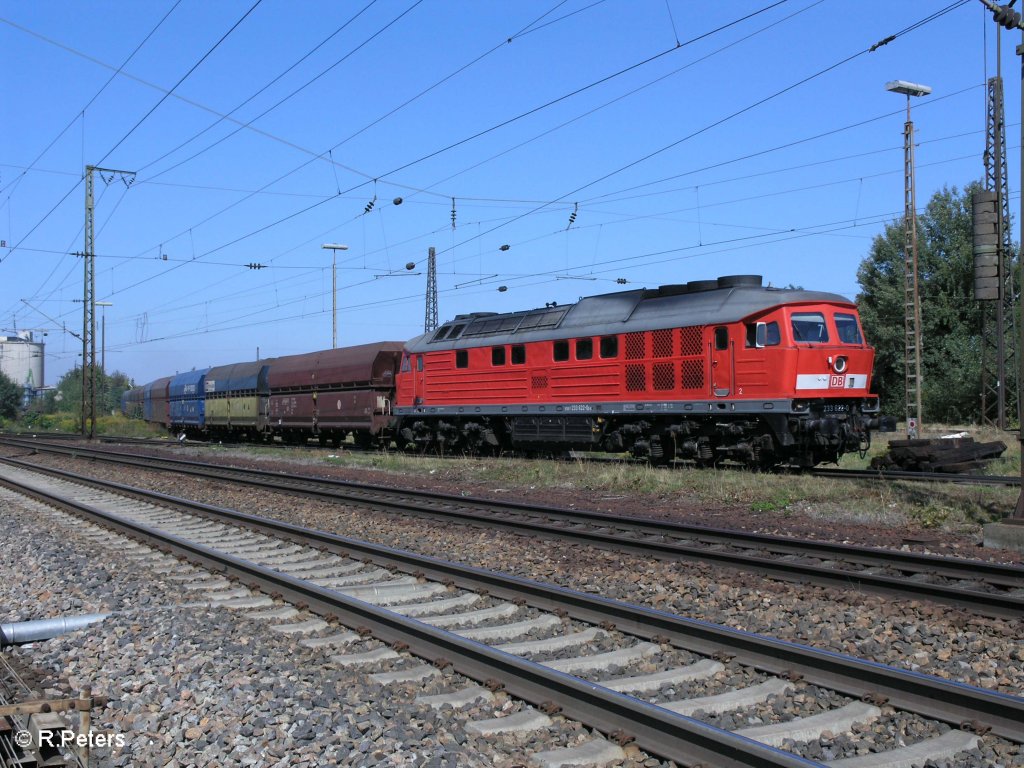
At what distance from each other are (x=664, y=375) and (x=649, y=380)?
1.39 feet

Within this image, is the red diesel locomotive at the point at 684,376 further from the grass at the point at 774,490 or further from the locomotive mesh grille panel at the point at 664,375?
the grass at the point at 774,490

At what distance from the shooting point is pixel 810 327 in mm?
16766

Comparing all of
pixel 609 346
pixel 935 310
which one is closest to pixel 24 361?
pixel 935 310

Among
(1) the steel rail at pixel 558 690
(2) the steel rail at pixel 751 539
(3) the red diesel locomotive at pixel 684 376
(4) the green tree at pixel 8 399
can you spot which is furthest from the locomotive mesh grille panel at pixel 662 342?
(4) the green tree at pixel 8 399

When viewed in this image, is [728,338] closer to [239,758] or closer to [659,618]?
[659,618]

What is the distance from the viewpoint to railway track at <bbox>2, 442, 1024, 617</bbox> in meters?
7.74

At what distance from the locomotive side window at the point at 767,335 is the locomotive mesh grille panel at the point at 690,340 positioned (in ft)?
3.41

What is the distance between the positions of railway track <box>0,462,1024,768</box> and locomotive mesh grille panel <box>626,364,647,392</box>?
9.89 m

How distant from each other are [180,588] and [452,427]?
Result: 1632 cm

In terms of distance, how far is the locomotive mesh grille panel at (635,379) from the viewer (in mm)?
18625

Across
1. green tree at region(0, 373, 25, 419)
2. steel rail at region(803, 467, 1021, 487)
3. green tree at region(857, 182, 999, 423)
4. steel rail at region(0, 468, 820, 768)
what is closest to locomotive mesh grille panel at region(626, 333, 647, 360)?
steel rail at region(803, 467, 1021, 487)

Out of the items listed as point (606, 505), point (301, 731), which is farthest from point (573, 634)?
point (606, 505)

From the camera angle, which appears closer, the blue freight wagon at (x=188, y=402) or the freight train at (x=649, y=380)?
the freight train at (x=649, y=380)

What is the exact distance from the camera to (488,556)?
33.4ft
